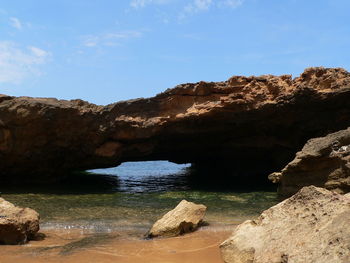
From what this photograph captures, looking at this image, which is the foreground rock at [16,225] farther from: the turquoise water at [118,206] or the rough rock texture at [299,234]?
the rough rock texture at [299,234]

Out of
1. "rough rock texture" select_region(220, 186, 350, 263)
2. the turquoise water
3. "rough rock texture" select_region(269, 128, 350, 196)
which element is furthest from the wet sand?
"rough rock texture" select_region(269, 128, 350, 196)

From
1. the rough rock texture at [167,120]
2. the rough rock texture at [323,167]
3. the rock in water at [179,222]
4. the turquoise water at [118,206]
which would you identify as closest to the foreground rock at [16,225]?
the turquoise water at [118,206]

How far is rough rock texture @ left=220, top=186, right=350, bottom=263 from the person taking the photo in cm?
361

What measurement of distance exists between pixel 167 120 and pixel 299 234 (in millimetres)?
10607

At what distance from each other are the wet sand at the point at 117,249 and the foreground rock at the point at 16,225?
8.4 inches

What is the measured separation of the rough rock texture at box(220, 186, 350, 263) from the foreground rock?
3574 millimetres

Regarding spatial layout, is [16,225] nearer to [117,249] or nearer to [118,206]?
[117,249]

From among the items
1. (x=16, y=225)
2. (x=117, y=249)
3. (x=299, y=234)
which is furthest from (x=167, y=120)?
(x=299, y=234)

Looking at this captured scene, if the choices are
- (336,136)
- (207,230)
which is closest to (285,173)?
(336,136)

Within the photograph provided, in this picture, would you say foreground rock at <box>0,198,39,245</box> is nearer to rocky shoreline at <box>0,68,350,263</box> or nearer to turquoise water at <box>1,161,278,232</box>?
turquoise water at <box>1,161,278,232</box>

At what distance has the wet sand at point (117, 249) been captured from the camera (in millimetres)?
5363

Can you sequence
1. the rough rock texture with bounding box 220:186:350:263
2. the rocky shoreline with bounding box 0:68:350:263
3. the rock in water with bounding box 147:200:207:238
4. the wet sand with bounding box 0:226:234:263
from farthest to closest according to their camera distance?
the rocky shoreline with bounding box 0:68:350:263, the rock in water with bounding box 147:200:207:238, the wet sand with bounding box 0:226:234:263, the rough rock texture with bounding box 220:186:350:263

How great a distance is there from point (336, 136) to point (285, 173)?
1559 millimetres

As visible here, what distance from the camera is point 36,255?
5625 mm
